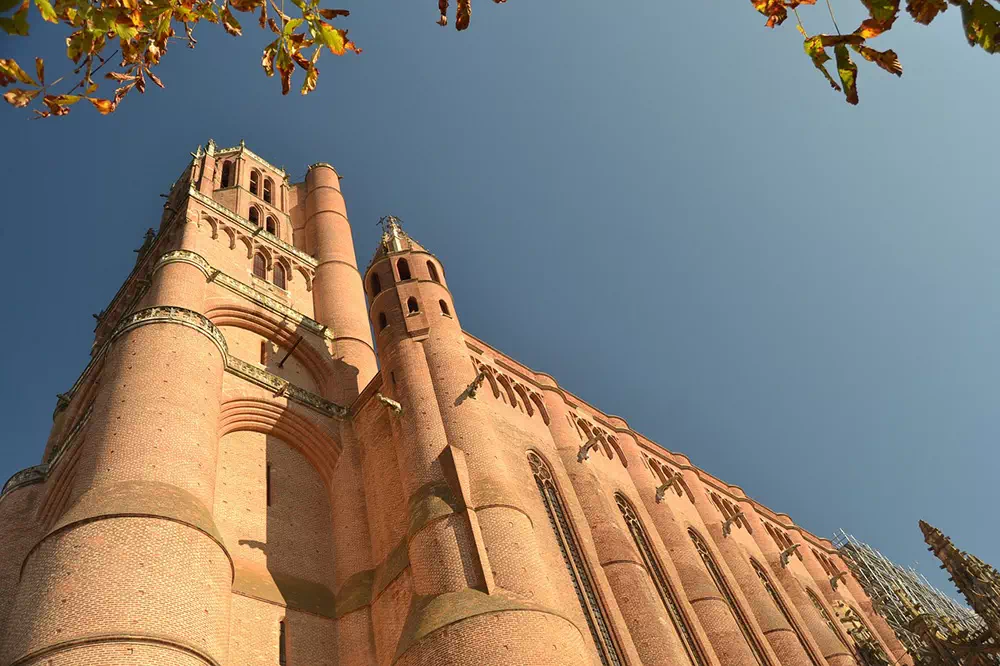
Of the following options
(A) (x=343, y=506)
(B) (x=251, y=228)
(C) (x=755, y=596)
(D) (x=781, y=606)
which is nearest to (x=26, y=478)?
(A) (x=343, y=506)

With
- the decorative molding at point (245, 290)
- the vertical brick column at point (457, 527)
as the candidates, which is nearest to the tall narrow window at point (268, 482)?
the vertical brick column at point (457, 527)

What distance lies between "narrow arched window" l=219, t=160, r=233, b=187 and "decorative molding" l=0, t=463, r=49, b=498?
53.0 feet

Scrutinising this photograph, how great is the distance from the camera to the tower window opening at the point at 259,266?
89.3 feet

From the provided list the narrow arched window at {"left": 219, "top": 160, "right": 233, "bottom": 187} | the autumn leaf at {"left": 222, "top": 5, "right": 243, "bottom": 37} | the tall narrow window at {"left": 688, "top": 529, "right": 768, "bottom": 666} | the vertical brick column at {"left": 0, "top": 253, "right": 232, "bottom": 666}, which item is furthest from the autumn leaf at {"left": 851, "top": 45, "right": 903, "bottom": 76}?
the narrow arched window at {"left": 219, "top": 160, "right": 233, "bottom": 187}

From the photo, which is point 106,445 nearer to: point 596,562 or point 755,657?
point 596,562

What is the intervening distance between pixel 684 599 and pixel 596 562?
12.8 ft

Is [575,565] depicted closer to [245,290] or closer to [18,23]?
[245,290]

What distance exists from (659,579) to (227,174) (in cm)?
2629

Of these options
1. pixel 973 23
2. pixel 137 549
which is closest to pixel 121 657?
pixel 137 549

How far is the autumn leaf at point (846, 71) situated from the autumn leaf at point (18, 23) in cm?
446

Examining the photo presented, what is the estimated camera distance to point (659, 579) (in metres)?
21.6

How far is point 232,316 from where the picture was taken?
922 inches

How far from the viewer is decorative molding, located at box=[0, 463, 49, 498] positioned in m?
20.3

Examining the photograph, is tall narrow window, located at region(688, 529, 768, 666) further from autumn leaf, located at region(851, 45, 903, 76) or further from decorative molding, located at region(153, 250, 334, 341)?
autumn leaf, located at region(851, 45, 903, 76)
